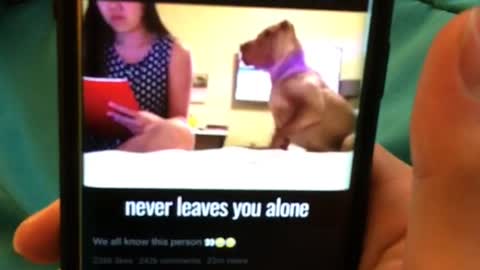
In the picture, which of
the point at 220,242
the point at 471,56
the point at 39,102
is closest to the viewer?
the point at 471,56

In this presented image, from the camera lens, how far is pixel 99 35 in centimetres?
38

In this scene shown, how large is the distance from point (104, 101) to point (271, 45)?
0.22 ft

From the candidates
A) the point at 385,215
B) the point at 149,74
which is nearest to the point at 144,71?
the point at 149,74

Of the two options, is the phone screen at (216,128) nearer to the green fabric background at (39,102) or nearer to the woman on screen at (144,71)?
the woman on screen at (144,71)

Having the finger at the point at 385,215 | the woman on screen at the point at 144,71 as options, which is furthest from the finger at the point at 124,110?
the finger at the point at 385,215

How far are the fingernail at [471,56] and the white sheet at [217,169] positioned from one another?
10cm

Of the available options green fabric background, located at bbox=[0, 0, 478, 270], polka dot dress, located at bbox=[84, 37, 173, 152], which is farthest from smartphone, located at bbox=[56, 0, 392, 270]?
green fabric background, located at bbox=[0, 0, 478, 270]

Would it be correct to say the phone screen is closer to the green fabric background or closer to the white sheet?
the white sheet

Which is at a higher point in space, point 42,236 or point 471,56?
point 471,56

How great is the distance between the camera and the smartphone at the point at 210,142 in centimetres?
38

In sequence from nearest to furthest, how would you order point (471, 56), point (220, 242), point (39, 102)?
1. point (471, 56)
2. point (220, 242)
3. point (39, 102)

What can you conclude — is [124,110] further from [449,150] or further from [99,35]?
[449,150]

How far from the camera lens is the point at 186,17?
1.26ft

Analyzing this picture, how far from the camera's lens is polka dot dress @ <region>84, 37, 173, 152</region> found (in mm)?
385
